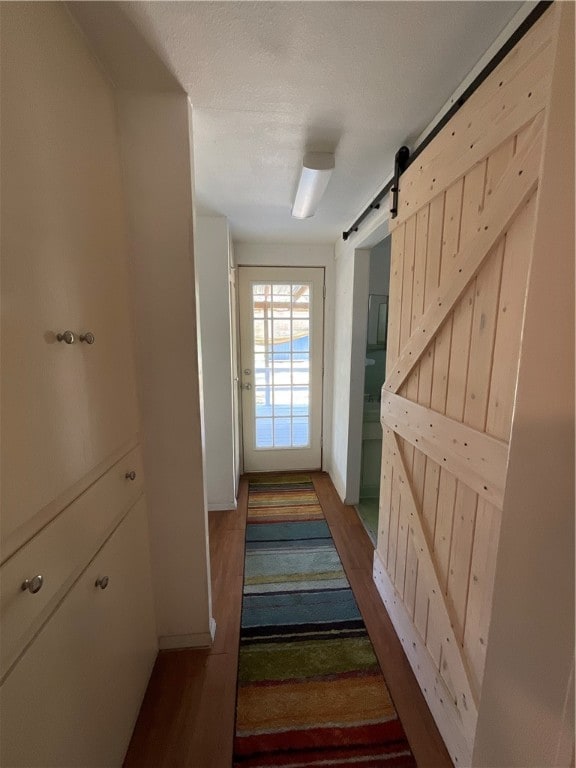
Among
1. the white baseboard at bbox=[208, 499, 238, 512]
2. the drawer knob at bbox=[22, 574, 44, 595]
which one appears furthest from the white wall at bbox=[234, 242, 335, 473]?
the drawer knob at bbox=[22, 574, 44, 595]

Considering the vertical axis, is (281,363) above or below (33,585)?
above

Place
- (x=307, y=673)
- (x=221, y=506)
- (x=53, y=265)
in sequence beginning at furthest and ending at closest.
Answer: (x=221, y=506) < (x=307, y=673) < (x=53, y=265)

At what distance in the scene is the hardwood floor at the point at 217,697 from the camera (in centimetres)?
105

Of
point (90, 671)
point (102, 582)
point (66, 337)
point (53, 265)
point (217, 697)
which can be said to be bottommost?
point (217, 697)

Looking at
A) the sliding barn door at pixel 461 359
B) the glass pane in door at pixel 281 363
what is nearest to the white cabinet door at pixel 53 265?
the sliding barn door at pixel 461 359

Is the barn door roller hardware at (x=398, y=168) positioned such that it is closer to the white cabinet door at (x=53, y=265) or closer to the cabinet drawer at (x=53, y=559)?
the white cabinet door at (x=53, y=265)

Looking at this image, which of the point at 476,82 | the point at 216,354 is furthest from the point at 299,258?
the point at 476,82

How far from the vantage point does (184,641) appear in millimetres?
1400

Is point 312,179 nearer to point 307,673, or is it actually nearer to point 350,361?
point 350,361

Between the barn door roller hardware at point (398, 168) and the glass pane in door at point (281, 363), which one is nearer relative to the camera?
the barn door roller hardware at point (398, 168)

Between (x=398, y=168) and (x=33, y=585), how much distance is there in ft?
6.35

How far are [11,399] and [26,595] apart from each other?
413 millimetres

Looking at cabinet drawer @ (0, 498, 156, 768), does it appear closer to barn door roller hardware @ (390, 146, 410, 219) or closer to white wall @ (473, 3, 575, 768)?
white wall @ (473, 3, 575, 768)

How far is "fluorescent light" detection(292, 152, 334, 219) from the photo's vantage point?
1425mm
